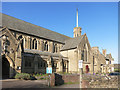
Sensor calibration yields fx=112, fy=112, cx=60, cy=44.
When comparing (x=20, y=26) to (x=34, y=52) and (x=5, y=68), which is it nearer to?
(x=34, y=52)

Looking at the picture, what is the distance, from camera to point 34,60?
29.5 meters

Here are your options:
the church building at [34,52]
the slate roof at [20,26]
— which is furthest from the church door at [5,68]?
the slate roof at [20,26]

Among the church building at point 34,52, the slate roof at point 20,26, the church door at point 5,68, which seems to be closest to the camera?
the church building at point 34,52

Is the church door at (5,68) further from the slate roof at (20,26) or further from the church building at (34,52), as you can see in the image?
the slate roof at (20,26)

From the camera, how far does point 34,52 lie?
3222 centimetres

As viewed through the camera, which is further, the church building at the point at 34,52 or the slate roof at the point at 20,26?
the slate roof at the point at 20,26

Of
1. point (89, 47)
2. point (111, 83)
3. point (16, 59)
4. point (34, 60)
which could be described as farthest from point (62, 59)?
point (111, 83)

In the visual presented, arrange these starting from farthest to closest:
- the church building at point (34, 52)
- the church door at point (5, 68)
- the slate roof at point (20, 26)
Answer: the slate roof at point (20, 26) → the church door at point (5, 68) → the church building at point (34, 52)

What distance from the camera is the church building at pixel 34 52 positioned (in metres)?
22.4

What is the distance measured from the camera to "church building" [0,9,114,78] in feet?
73.6

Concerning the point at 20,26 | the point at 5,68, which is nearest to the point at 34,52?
the point at 20,26

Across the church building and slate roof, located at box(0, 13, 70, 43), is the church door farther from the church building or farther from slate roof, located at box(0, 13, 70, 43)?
slate roof, located at box(0, 13, 70, 43)

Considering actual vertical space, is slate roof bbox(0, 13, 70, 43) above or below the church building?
above

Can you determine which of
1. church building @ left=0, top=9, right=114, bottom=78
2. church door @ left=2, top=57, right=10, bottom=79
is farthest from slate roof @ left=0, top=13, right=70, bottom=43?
church door @ left=2, top=57, right=10, bottom=79
